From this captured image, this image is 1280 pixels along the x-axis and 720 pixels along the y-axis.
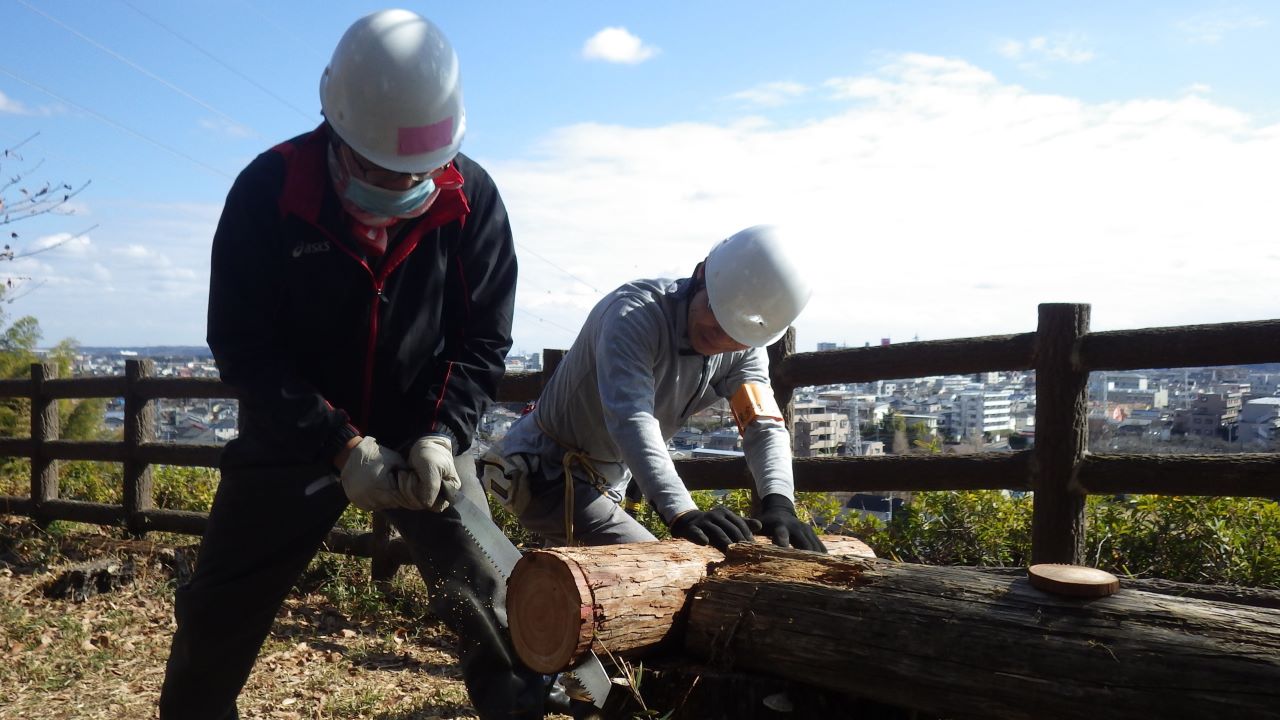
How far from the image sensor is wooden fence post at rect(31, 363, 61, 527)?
867 centimetres

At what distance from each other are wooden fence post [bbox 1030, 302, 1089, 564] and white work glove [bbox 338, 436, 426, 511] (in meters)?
3.16

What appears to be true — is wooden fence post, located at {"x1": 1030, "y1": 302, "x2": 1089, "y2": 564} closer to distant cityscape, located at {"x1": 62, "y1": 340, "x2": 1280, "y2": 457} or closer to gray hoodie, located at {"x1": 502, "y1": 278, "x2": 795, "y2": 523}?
distant cityscape, located at {"x1": 62, "y1": 340, "x2": 1280, "y2": 457}

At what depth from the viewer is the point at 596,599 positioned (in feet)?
8.51

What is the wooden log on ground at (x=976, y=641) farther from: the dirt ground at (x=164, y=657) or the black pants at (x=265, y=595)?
the dirt ground at (x=164, y=657)

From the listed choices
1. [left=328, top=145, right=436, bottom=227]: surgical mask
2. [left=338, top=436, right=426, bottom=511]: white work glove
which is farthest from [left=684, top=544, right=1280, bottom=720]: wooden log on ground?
[left=328, top=145, right=436, bottom=227]: surgical mask

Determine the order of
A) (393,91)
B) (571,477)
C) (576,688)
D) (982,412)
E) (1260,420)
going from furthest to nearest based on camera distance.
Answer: (982,412), (1260,420), (571,477), (393,91), (576,688)

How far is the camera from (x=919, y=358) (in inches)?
197

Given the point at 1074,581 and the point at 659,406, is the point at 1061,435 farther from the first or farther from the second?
the point at 1074,581

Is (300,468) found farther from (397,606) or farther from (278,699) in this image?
(397,606)

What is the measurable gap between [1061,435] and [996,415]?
3.81 feet

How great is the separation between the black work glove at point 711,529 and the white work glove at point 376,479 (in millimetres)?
847

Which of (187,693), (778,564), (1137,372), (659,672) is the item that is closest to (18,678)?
(187,693)

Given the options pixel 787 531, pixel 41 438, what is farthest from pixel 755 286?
pixel 41 438

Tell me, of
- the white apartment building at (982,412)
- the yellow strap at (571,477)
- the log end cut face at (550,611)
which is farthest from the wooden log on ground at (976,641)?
the white apartment building at (982,412)
